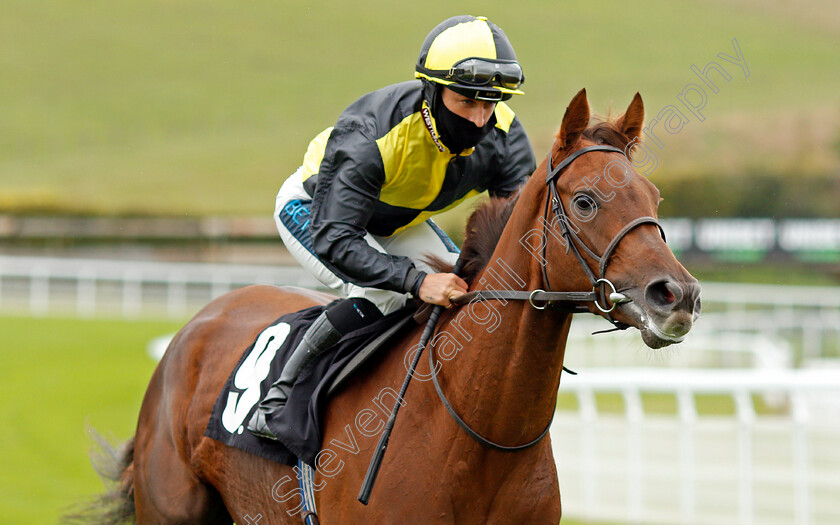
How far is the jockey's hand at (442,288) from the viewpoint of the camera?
108 inches

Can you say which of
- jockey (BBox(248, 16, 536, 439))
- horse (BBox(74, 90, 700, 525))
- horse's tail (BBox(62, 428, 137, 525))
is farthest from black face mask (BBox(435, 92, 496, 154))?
horse's tail (BBox(62, 428, 137, 525))

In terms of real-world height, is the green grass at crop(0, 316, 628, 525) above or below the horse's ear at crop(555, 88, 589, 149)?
below

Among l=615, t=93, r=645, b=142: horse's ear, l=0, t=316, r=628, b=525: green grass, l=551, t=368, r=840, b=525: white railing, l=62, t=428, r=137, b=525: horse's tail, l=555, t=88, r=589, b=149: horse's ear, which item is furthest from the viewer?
l=0, t=316, r=628, b=525: green grass

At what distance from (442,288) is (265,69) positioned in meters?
41.8

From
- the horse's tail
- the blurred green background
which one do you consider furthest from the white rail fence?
the blurred green background

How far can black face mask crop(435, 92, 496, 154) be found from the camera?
9.43 feet

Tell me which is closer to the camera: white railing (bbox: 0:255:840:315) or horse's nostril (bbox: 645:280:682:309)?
horse's nostril (bbox: 645:280:682:309)

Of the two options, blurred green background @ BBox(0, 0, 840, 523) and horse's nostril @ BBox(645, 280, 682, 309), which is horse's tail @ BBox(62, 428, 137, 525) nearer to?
horse's nostril @ BBox(645, 280, 682, 309)

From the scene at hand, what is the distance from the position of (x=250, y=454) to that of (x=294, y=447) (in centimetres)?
42

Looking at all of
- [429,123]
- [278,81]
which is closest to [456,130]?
[429,123]

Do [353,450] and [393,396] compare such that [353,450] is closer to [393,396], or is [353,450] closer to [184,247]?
[393,396]

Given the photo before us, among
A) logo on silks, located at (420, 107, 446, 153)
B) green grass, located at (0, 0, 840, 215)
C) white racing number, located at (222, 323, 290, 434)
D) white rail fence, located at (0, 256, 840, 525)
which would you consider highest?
logo on silks, located at (420, 107, 446, 153)

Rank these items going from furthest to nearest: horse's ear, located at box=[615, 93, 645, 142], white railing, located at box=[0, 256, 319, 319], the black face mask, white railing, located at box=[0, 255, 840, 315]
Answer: white railing, located at box=[0, 255, 840, 315] < white railing, located at box=[0, 256, 319, 319] < the black face mask < horse's ear, located at box=[615, 93, 645, 142]

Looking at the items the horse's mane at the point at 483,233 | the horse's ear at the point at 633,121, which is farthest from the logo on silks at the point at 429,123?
the horse's ear at the point at 633,121
